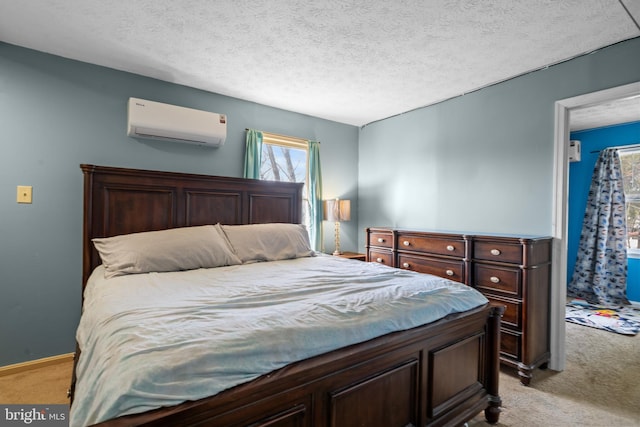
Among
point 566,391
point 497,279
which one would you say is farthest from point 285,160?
point 566,391

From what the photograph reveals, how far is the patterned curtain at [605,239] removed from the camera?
413 centimetres

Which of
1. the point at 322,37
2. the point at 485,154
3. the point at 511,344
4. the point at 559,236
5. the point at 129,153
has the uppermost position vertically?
the point at 322,37

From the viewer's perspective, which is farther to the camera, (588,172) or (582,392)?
(588,172)

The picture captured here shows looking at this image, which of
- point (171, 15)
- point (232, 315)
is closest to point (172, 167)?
point (171, 15)

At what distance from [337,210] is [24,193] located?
2891mm

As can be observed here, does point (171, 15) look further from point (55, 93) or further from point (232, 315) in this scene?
point (232, 315)

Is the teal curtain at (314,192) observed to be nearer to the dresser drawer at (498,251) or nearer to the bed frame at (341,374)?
the bed frame at (341,374)

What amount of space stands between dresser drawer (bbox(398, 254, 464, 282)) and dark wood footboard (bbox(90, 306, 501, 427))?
3.12 feet

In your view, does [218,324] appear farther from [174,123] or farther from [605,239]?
[605,239]

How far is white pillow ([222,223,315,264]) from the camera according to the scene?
8.39 ft

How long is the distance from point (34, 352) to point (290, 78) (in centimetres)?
308

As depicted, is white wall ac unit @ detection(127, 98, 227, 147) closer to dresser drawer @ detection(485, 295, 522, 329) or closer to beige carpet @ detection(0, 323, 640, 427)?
beige carpet @ detection(0, 323, 640, 427)

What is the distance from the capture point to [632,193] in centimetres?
423

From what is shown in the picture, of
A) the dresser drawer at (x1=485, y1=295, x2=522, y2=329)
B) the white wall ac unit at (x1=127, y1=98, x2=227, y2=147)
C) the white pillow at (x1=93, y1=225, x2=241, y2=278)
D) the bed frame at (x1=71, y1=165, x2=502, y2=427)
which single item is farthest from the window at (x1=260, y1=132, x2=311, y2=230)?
the dresser drawer at (x1=485, y1=295, x2=522, y2=329)
